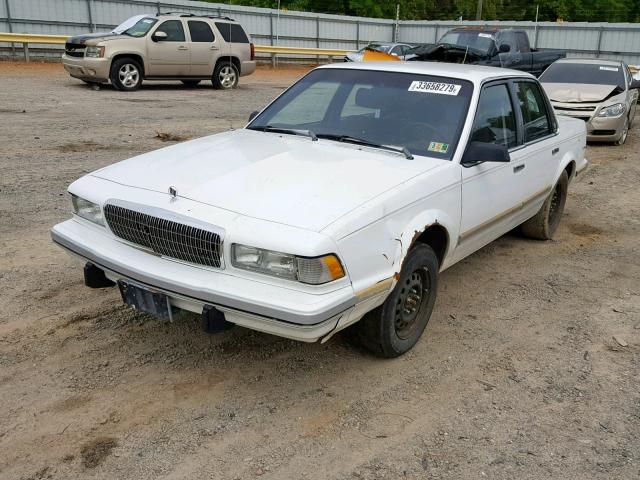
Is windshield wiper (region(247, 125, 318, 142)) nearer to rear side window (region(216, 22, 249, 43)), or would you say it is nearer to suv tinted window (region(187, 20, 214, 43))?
suv tinted window (region(187, 20, 214, 43))

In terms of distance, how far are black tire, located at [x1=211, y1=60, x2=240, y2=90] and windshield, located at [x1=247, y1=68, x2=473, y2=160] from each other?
43.3 feet

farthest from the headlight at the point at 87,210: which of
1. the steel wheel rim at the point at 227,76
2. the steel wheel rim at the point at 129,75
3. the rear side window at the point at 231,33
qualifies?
the steel wheel rim at the point at 227,76

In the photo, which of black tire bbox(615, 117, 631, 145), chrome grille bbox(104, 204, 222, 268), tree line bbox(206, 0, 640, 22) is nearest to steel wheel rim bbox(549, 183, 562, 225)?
chrome grille bbox(104, 204, 222, 268)

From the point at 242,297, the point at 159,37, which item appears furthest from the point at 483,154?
the point at 159,37

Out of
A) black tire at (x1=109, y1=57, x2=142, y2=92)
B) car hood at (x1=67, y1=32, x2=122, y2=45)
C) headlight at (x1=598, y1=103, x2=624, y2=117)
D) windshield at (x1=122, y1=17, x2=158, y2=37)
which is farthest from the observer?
windshield at (x1=122, y1=17, x2=158, y2=37)

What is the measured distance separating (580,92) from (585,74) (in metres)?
0.98

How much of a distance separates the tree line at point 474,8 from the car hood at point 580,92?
103ft

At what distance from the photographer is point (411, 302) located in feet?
12.9

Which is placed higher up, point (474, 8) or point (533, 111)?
point (474, 8)

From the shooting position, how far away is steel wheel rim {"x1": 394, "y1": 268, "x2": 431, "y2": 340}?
382cm

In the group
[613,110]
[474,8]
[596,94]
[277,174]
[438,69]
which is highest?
[474,8]

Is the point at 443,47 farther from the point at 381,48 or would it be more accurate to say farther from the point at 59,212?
the point at 59,212

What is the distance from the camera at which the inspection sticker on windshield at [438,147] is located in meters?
4.22

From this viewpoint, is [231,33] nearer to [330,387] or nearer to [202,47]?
[202,47]
